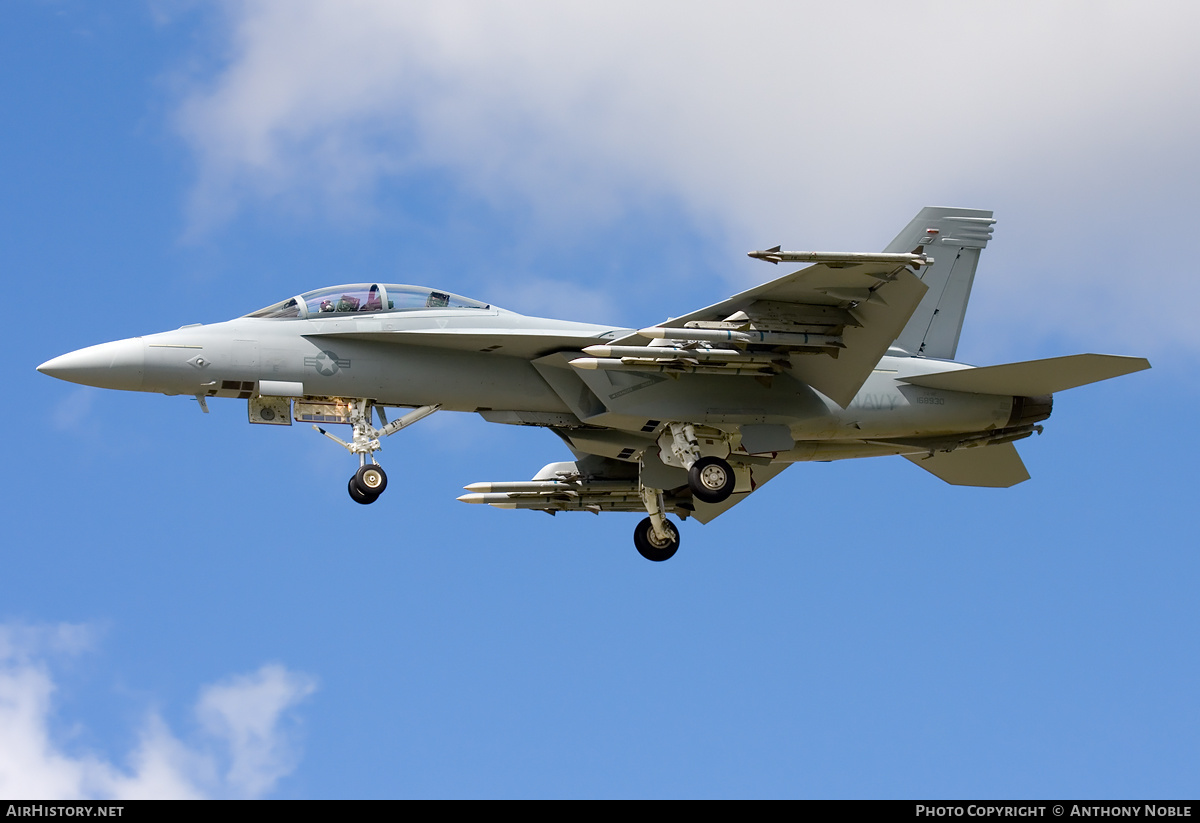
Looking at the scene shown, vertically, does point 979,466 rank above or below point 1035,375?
below

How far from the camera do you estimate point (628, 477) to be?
2359 cm

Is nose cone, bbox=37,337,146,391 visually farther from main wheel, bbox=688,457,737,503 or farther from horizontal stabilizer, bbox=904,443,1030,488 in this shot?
horizontal stabilizer, bbox=904,443,1030,488

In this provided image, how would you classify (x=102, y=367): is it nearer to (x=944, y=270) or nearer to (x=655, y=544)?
(x=655, y=544)

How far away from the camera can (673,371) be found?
1938 centimetres

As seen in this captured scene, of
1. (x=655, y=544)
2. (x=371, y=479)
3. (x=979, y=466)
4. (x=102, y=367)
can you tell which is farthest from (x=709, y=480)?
(x=102, y=367)

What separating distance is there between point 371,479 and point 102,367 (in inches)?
147

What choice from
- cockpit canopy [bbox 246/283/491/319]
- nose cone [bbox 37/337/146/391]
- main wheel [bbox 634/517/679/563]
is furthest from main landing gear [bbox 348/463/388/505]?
Answer: main wheel [bbox 634/517/679/563]

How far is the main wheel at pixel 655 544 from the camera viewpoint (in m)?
23.3

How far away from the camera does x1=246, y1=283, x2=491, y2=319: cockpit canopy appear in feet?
64.5

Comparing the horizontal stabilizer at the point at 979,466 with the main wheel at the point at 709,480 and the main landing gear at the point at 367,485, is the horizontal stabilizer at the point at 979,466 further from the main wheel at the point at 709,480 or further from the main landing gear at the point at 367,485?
the main landing gear at the point at 367,485
